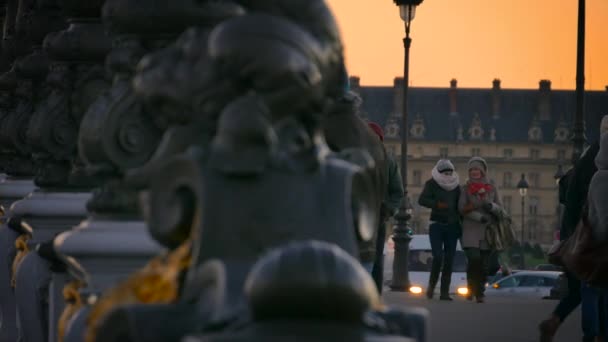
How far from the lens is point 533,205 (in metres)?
184

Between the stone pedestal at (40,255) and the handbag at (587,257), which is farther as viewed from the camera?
the handbag at (587,257)

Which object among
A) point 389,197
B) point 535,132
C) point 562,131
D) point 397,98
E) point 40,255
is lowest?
point 40,255

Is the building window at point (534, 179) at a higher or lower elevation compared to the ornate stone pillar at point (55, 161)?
lower

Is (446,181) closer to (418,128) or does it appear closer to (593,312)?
(593,312)

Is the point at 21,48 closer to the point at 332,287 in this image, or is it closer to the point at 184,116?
the point at 184,116

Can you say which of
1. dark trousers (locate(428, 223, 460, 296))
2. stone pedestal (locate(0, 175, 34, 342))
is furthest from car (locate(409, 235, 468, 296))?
stone pedestal (locate(0, 175, 34, 342))

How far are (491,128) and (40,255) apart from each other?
16575 cm

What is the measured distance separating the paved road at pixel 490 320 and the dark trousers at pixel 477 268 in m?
0.22

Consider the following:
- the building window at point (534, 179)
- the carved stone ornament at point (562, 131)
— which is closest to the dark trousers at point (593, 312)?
the carved stone ornament at point (562, 131)

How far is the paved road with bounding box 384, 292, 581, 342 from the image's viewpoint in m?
16.0

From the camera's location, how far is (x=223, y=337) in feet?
8.93

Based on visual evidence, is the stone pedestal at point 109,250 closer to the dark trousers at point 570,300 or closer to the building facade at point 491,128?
the dark trousers at point 570,300

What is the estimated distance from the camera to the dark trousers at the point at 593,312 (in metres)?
13.3

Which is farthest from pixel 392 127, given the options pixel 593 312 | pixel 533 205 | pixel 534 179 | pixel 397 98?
pixel 593 312
